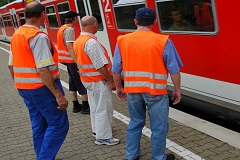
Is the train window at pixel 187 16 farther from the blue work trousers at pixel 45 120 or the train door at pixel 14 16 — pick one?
the train door at pixel 14 16

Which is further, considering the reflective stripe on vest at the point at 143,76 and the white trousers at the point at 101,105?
the white trousers at the point at 101,105

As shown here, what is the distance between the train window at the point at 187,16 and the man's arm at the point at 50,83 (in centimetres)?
228

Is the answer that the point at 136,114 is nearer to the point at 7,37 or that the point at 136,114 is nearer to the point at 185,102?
the point at 185,102

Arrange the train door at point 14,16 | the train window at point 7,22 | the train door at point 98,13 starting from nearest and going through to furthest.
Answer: the train door at point 98,13, the train door at point 14,16, the train window at point 7,22

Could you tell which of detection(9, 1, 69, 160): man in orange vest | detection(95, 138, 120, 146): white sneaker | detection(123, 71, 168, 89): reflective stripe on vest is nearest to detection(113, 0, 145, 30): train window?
detection(95, 138, 120, 146): white sneaker

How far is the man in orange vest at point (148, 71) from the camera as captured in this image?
9.15 feet

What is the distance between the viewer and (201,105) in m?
4.72

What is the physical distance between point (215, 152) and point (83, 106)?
8.15 feet

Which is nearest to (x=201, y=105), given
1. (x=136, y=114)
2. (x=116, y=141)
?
(x=116, y=141)

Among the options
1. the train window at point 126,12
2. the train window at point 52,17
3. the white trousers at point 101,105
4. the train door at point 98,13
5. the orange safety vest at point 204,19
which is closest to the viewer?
the white trousers at point 101,105

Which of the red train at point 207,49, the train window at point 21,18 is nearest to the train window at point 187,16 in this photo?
the red train at point 207,49

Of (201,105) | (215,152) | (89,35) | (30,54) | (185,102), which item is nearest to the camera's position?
(30,54)

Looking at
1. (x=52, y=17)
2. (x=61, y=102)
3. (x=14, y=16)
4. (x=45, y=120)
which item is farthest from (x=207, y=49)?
(x=14, y=16)

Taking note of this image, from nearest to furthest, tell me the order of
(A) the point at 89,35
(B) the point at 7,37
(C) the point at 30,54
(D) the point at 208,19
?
(C) the point at 30,54, (A) the point at 89,35, (D) the point at 208,19, (B) the point at 7,37
